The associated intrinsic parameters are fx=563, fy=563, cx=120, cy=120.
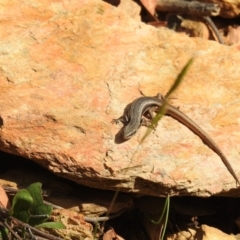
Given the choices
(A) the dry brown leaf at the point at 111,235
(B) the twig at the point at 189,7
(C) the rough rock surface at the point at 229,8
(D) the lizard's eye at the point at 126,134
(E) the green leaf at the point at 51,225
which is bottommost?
(A) the dry brown leaf at the point at 111,235

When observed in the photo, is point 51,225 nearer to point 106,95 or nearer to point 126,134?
point 126,134

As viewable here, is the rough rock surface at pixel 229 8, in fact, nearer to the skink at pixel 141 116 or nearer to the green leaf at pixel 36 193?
the skink at pixel 141 116

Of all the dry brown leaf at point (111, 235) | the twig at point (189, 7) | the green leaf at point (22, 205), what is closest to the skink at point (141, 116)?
the dry brown leaf at point (111, 235)

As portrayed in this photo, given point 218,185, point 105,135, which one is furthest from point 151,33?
point 218,185

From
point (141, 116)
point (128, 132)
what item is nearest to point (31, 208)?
point (128, 132)

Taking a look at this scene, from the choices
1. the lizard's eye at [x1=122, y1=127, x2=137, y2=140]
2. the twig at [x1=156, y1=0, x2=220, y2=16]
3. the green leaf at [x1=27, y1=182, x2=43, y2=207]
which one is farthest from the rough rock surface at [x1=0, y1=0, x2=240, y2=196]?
the twig at [x1=156, y1=0, x2=220, y2=16]

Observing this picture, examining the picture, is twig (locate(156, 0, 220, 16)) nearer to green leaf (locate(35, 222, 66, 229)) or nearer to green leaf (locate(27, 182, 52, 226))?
green leaf (locate(27, 182, 52, 226))

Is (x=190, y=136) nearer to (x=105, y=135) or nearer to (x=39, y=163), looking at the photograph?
(x=105, y=135)
